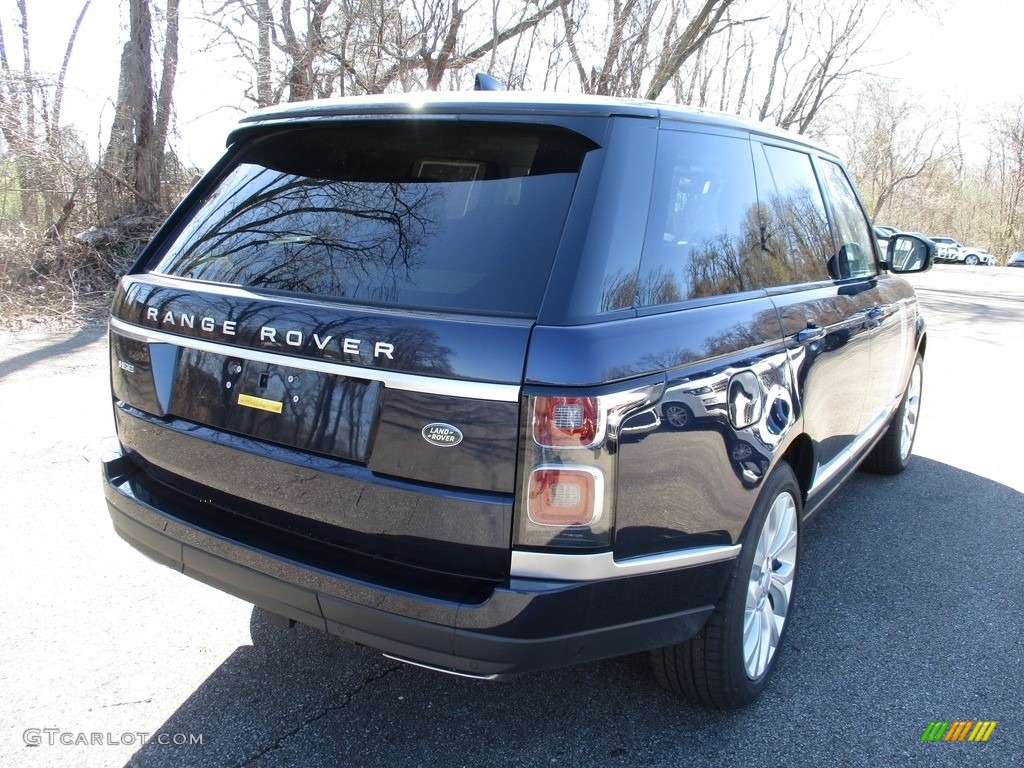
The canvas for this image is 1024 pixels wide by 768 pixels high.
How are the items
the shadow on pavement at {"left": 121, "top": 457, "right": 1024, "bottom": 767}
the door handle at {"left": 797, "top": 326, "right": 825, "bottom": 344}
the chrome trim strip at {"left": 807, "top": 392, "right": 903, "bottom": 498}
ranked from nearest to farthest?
the shadow on pavement at {"left": 121, "top": 457, "right": 1024, "bottom": 767} → the door handle at {"left": 797, "top": 326, "right": 825, "bottom": 344} → the chrome trim strip at {"left": 807, "top": 392, "right": 903, "bottom": 498}

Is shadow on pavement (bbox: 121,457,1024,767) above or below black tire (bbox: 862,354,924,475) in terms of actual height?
below

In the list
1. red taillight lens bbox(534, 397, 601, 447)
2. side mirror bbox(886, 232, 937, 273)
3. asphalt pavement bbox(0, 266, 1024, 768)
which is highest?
side mirror bbox(886, 232, 937, 273)

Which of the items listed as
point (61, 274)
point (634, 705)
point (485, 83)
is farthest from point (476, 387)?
point (61, 274)

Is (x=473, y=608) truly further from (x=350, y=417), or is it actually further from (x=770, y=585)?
(x=770, y=585)

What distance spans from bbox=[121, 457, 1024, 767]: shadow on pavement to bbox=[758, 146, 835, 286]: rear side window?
1.48 metres

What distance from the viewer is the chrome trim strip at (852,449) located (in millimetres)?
3159

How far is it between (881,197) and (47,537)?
55.5m

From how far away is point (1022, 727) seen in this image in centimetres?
258

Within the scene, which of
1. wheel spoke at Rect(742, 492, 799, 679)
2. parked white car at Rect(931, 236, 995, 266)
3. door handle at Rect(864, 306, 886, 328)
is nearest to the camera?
wheel spoke at Rect(742, 492, 799, 679)

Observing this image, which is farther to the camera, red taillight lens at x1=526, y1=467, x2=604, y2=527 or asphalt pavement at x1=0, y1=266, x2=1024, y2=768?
asphalt pavement at x1=0, y1=266, x2=1024, y2=768

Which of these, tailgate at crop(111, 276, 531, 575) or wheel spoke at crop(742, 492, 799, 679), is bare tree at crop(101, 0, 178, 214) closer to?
tailgate at crop(111, 276, 531, 575)

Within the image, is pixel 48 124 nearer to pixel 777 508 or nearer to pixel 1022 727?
pixel 777 508

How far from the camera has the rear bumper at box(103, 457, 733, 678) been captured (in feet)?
6.17

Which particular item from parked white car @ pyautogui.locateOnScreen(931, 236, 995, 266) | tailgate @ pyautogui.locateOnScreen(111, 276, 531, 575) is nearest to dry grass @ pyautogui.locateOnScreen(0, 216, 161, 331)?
tailgate @ pyautogui.locateOnScreen(111, 276, 531, 575)
